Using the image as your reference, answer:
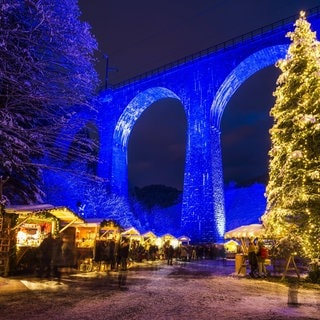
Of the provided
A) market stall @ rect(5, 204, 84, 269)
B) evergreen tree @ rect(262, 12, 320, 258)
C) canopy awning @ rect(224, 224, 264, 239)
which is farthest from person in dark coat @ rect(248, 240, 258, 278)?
market stall @ rect(5, 204, 84, 269)

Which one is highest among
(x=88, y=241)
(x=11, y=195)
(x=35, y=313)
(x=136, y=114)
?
(x=136, y=114)

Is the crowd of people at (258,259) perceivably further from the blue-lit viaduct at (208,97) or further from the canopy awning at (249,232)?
the blue-lit viaduct at (208,97)

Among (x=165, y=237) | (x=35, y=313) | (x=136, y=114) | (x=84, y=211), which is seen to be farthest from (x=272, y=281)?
(x=136, y=114)

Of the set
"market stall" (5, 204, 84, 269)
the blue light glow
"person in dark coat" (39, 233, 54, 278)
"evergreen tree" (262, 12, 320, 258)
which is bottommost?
"person in dark coat" (39, 233, 54, 278)

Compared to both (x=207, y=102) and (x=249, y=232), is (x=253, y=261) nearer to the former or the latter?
(x=249, y=232)

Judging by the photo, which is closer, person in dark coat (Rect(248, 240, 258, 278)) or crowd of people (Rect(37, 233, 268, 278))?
crowd of people (Rect(37, 233, 268, 278))

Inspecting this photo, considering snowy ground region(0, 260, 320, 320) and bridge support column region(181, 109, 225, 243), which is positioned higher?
bridge support column region(181, 109, 225, 243)

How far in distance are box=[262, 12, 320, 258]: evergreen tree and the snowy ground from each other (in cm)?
221

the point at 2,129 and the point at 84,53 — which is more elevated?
the point at 84,53

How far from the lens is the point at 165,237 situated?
2972 cm

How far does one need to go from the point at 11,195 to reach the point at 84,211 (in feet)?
69.3

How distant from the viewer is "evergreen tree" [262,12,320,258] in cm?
1269

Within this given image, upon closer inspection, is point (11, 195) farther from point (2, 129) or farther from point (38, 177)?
point (2, 129)

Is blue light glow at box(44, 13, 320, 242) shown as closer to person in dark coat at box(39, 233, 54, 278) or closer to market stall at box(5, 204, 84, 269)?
market stall at box(5, 204, 84, 269)
